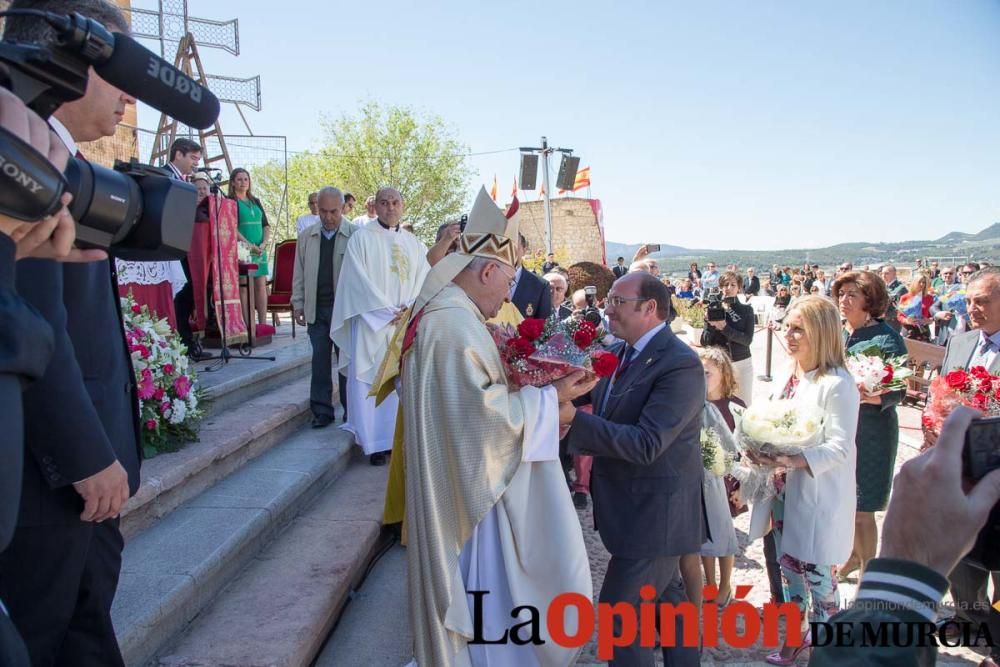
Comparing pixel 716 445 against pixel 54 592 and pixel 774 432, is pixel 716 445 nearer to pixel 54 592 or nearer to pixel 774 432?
pixel 774 432

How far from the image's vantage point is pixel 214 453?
14.2 ft

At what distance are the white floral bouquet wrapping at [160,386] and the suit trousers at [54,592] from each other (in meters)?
2.07

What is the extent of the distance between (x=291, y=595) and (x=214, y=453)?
1.29 meters

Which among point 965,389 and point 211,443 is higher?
point 965,389

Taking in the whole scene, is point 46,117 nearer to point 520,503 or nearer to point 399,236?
point 520,503

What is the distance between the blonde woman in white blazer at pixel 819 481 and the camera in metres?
3.50

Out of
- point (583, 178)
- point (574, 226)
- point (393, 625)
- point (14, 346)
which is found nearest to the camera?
point (14, 346)

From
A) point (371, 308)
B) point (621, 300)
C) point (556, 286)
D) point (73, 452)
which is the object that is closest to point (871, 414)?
point (621, 300)

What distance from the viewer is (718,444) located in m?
4.00

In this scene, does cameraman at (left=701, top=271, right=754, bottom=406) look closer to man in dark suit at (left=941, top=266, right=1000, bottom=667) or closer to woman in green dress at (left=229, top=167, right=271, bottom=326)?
man in dark suit at (left=941, top=266, right=1000, bottom=667)

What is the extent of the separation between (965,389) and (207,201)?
20.8ft

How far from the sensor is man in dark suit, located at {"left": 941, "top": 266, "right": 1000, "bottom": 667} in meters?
3.55

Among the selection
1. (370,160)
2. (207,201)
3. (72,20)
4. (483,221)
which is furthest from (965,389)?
(370,160)

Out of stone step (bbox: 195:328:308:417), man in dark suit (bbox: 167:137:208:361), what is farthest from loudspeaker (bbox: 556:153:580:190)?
man in dark suit (bbox: 167:137:208:361)
